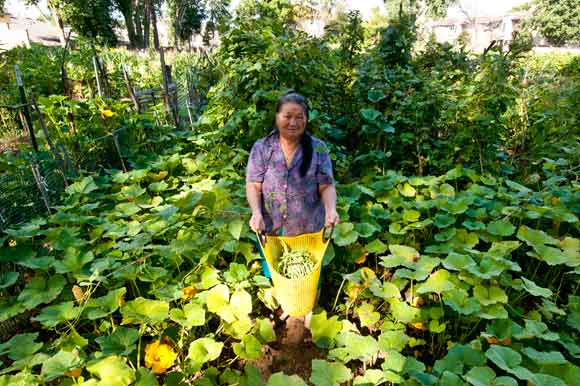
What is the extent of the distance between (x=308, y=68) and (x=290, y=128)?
4.99ft

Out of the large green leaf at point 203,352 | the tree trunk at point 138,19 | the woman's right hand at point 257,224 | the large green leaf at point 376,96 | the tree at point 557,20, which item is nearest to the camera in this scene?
the large green leaf at point 203,352

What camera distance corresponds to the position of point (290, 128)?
6.03ft

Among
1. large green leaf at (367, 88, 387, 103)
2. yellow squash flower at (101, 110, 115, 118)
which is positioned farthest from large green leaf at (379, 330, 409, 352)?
yellow squash flower at (101, 110, 115, 118)

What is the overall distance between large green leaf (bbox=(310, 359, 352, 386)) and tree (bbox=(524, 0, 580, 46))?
1465 inches

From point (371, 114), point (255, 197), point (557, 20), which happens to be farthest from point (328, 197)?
point (557, 20)

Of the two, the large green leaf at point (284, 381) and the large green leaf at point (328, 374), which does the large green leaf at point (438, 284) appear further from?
the large green leaf at point (284, 381)

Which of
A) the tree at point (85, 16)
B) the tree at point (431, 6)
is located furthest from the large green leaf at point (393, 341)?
the tree at point (431, 6)

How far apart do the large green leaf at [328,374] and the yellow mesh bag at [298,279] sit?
1.09 ft

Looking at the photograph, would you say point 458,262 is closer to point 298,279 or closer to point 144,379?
point 298,279

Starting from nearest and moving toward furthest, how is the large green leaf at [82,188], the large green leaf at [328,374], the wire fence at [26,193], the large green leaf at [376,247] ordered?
the large green leaf at [328,374], the large green leaf at [376,247], the wire fence at [26,193], the large green leaf at [82,188]

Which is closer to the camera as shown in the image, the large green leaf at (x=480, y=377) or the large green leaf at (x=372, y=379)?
the large green leaf at (x=480, y=377)

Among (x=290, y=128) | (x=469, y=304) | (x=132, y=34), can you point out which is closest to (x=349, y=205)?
(x=290, y=128)

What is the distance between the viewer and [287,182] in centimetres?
195

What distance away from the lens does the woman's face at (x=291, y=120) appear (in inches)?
71.0
